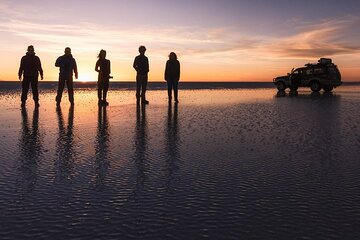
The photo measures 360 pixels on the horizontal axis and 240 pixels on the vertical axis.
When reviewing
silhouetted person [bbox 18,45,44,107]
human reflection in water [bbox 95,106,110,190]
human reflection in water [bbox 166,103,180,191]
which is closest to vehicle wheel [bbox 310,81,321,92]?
silhouetted person [bbox 18,45,44,107]

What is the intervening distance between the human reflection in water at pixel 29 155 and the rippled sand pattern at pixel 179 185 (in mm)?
15

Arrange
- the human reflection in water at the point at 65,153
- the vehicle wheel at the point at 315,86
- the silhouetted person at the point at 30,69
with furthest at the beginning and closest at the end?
the vehicle wheel at the point at 315,86 < the silhouetted person at the point at 30,69 < the human reflection in water at the point at 65,153

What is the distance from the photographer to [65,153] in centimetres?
555

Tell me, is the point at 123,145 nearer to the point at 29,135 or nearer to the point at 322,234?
the point at 29,135

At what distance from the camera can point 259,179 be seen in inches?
162

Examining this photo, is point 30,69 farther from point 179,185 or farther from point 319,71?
point 319,71

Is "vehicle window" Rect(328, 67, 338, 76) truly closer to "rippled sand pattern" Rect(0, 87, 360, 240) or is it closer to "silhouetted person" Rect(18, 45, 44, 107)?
"silhouetted person" Rect(18, 45, 44, 107)

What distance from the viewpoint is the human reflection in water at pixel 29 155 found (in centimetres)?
401

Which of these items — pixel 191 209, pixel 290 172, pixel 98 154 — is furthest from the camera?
pixel 98 154

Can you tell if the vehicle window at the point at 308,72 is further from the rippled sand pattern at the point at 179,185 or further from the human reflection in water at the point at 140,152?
the rippled sand pattern at the point at 179,185

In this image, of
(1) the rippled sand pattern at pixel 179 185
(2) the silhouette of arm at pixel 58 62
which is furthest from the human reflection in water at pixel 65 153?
(2) the silhouette of arm at pixel 58 62

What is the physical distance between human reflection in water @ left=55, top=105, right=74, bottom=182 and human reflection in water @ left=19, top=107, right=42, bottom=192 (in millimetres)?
235

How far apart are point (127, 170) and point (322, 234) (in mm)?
2349

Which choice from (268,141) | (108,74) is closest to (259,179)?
(268,141)
